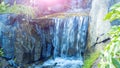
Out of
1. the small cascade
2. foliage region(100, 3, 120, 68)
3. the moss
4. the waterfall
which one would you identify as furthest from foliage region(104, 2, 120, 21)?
the small cascade

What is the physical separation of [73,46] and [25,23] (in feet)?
6.46

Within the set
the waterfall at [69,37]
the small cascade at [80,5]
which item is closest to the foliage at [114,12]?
the waterfall at [69,37]

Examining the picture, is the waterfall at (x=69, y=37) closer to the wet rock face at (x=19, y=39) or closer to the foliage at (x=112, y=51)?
the wet rock face at (x=19, y=39)

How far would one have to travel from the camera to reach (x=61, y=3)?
11.5 metres

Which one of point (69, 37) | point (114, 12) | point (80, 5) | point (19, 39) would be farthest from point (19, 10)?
point (114, 12)

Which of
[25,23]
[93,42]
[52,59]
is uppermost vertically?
[25,23]

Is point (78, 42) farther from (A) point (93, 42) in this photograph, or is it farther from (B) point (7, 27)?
(B) point (7, 27)

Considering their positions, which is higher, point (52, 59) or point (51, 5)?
point (51, 5)

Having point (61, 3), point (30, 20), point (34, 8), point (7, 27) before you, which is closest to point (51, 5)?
point (61, 3)

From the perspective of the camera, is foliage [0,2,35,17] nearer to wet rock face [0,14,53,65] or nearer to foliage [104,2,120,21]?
wet rock face [0,14,53,65]

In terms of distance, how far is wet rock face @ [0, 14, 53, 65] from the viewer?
28.1ft

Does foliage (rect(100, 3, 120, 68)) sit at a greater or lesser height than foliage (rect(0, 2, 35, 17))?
greater

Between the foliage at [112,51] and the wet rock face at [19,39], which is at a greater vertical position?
the foliage at [112,51]

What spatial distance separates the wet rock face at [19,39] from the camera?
337 inches
